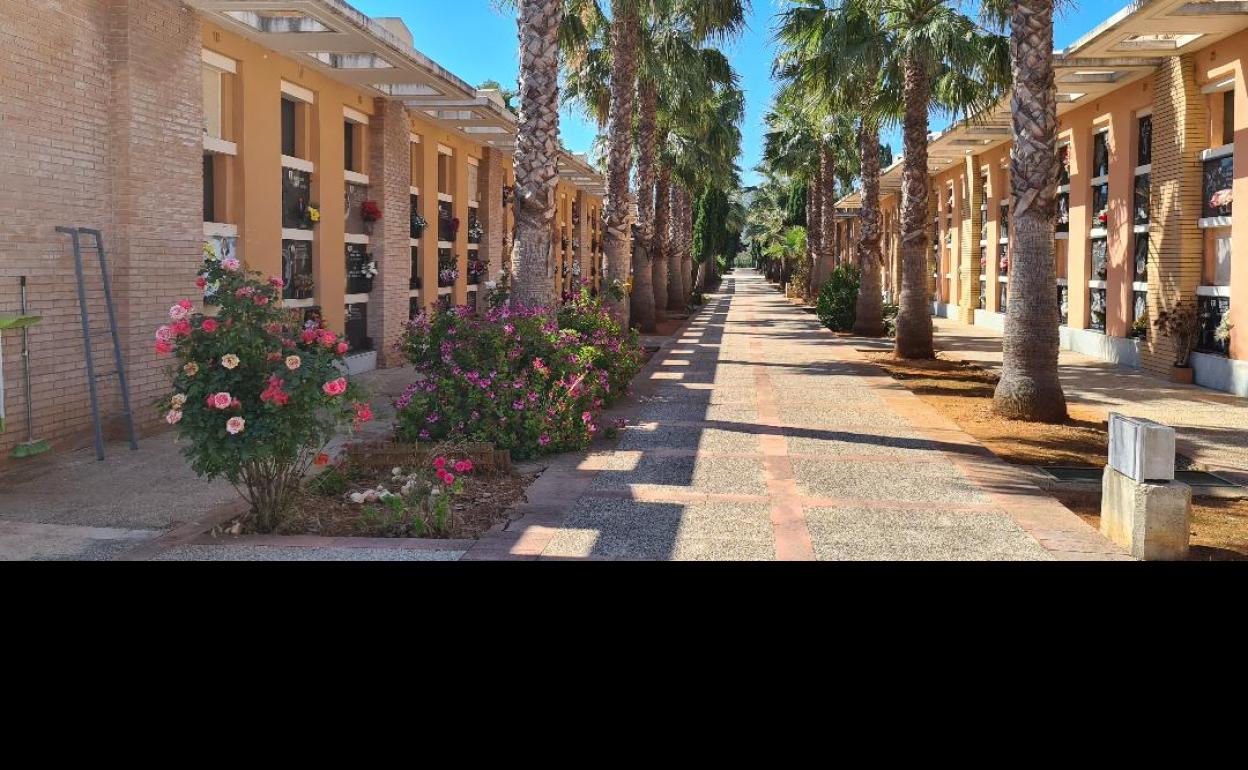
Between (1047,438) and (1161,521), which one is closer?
(1161,521)

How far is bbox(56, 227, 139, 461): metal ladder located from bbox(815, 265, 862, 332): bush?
19.2m

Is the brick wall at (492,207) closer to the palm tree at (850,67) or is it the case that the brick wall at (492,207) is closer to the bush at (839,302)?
the palm tree at (850,67)

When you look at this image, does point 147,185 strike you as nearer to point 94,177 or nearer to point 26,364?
point 94,177

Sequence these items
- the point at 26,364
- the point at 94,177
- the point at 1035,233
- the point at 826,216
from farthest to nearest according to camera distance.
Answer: the point at 826,216 → the point at 1035,233 → the point at 94,177 → the point at 26,364

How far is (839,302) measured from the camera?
26.8 m

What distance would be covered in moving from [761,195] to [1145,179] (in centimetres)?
9602

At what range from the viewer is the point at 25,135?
29.1 ft

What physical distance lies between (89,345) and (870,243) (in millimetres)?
18539

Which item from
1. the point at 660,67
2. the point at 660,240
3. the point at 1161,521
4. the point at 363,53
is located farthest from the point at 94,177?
the point at 660,240

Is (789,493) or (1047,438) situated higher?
(1047,438)

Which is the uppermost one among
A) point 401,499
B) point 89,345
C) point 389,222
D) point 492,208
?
point 492,208

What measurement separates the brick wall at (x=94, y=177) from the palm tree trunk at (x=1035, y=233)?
853cm

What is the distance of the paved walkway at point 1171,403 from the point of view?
33.0 feet
